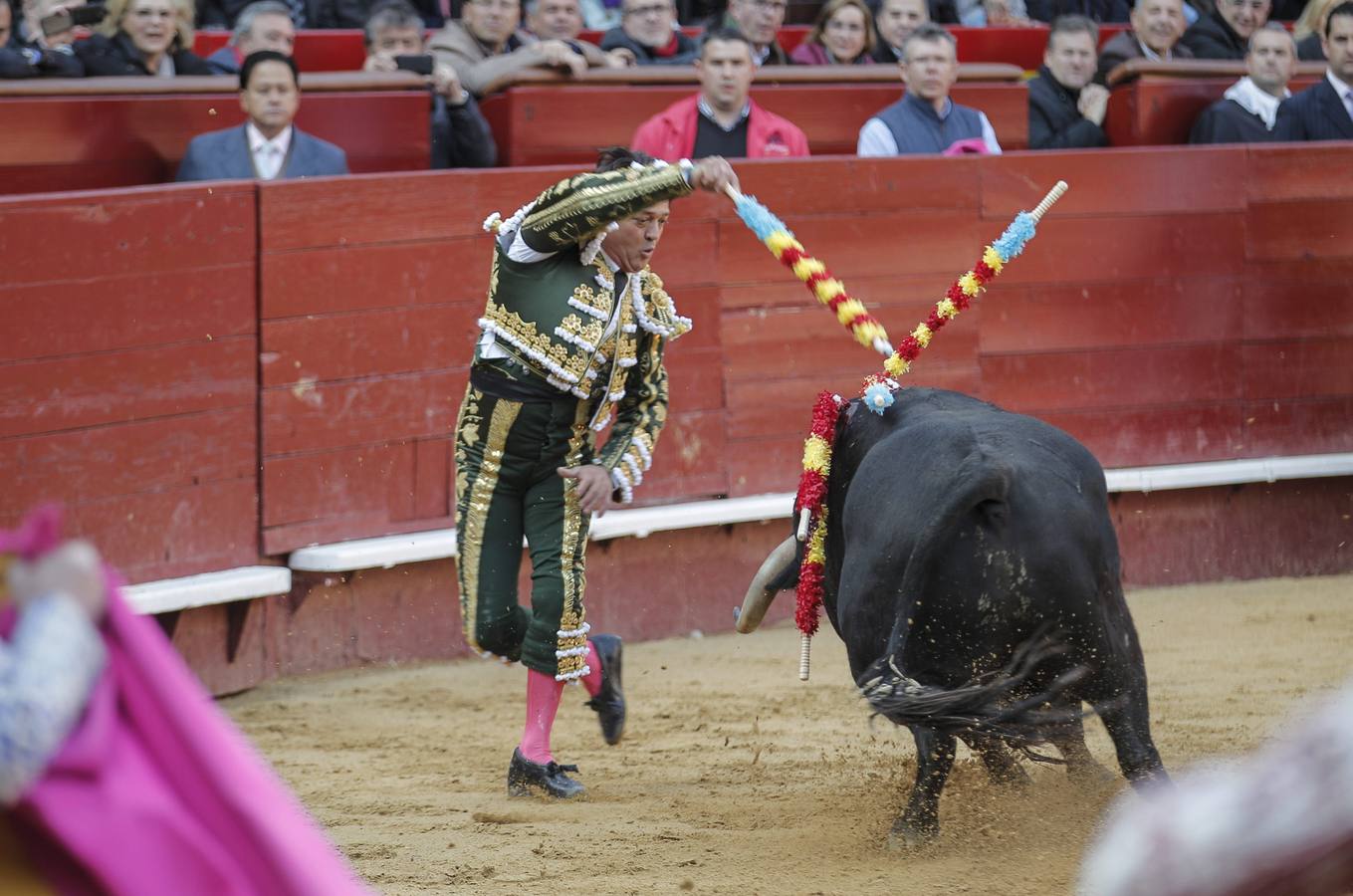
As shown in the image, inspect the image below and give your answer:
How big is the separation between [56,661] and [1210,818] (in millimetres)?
819

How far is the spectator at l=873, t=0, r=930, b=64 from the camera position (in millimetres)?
7211

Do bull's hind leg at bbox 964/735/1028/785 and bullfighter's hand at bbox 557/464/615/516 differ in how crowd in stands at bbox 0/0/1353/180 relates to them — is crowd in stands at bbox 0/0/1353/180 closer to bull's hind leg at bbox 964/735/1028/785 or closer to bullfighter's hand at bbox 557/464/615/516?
bullfighter's hand at bbox 557/464/615/516

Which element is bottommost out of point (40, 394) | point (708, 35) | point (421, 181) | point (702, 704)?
point (702, 704)

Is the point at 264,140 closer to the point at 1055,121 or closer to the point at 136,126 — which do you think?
the point at 136,126

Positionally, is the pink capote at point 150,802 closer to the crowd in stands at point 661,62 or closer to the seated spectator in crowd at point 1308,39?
the crowd in stands at point 661,62

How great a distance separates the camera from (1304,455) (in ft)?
21.9

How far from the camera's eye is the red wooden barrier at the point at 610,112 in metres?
5.89

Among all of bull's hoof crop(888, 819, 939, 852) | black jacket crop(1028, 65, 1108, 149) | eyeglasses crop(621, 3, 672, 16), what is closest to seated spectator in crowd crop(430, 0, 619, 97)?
eyeglasses crop(621, 3, 672, 16)

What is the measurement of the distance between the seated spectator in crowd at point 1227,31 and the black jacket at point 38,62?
4645mm

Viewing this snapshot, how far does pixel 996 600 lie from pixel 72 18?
3648 millimetres

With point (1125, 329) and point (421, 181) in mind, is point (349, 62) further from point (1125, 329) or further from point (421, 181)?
point (1125, 329)

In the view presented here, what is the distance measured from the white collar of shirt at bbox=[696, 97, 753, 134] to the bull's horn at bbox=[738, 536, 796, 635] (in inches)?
82.0

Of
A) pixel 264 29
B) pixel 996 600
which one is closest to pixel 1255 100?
pixel 264 29

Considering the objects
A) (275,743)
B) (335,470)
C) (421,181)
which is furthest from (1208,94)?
(275,743)
